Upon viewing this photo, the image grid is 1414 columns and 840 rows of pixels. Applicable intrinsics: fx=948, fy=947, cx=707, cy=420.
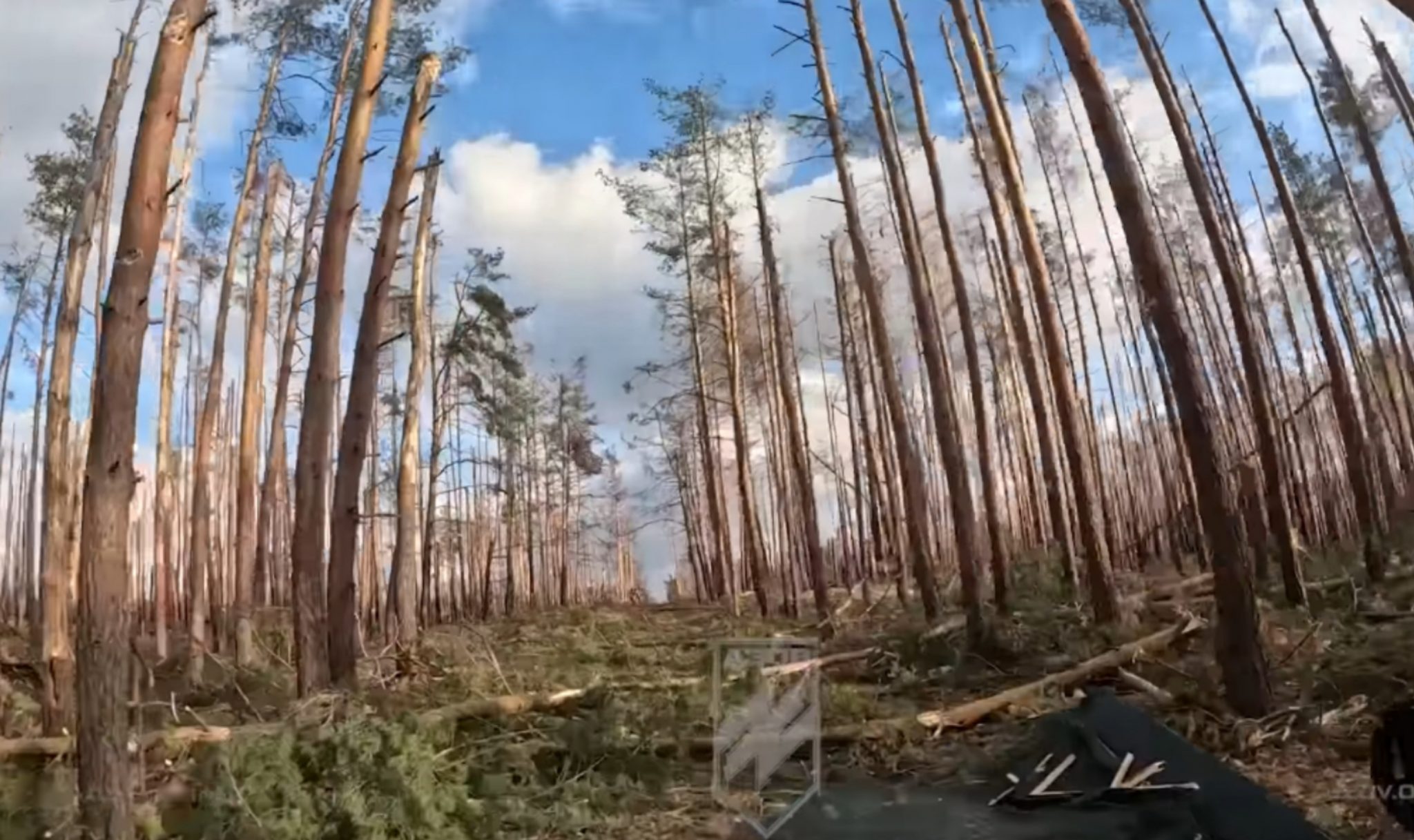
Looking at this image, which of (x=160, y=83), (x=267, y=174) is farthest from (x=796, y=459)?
(x=160, y=83)

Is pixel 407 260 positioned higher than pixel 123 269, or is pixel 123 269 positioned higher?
pixel 407 260

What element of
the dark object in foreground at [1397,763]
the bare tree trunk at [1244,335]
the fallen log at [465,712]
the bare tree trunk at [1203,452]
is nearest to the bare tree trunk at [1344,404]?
the bare tree trunk at [1244,335]

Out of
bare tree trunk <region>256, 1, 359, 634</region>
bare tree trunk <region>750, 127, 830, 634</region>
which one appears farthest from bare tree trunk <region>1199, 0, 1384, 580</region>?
bare tree trunk <region>256, 1, 359, 634</region>

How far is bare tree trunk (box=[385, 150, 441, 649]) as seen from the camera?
12.4 m

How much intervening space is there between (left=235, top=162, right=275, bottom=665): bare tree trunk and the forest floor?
1.24 metres

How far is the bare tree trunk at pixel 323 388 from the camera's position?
7066 mm

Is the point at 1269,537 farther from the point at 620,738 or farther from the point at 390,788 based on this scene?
the point at 390,788

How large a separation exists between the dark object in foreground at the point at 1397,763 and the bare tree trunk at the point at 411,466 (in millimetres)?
9135

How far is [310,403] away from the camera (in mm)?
7504

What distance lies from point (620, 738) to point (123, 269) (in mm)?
3936

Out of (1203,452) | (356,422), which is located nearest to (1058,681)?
(1203,452)

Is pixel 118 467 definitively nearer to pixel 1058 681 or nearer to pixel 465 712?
pixel 465 712

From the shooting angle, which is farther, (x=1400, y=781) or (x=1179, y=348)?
(x=1179, y=348)

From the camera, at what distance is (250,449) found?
38.2 feet
